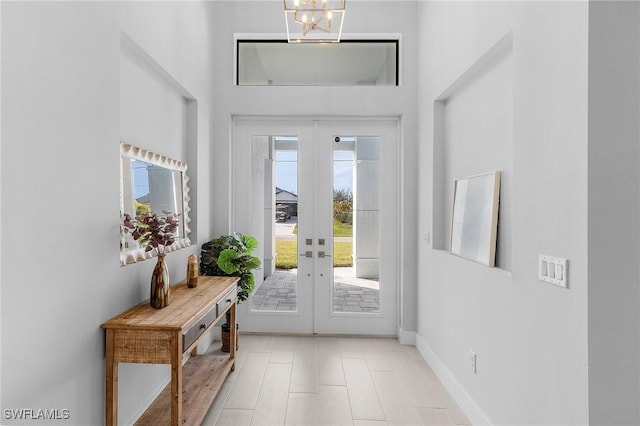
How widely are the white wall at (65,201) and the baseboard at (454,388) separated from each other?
2125 mm

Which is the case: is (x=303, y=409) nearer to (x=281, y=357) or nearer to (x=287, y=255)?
(x=281, y=357)

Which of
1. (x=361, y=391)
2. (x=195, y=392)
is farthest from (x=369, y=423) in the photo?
(x=195, y=392)

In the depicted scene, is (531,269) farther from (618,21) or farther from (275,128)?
(275,128)

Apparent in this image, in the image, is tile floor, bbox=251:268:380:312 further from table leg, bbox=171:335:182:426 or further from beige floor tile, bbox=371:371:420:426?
table leg, bbox=171:335:182:426

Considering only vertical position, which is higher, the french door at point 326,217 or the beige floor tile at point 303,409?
the french door at point 326,217

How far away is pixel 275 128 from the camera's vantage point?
387 centimetres

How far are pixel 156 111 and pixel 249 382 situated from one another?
2171 millimetres

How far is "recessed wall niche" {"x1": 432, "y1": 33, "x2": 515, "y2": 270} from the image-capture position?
6.92ft

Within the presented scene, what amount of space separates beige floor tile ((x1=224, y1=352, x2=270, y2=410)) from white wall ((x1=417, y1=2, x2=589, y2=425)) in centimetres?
147

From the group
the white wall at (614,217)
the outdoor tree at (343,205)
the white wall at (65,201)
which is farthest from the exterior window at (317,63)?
the white wall at (614,217)

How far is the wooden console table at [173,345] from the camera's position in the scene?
5.83ft

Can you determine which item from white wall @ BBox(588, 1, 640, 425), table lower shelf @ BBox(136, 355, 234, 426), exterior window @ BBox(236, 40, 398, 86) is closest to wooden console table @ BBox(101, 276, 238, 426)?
table lower shelf @ BBox(136, 355, 234, 426)

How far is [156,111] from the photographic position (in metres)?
2.60

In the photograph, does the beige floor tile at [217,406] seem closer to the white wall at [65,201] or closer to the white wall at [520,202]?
the white wall at [65,201]
